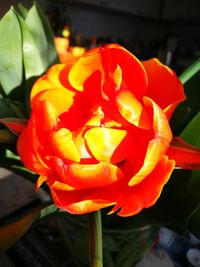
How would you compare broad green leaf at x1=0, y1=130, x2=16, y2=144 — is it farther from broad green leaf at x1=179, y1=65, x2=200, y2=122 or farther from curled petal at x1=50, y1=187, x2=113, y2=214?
broad green leaf at x1=179, y1=65, x2=200, y2=122

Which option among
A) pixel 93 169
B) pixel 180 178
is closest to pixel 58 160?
pixel 93 169

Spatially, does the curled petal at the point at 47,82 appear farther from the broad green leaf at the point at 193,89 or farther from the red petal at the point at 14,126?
the broad green leaf at the point at 193,89

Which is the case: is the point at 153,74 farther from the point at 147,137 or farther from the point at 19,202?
the point at 19,202

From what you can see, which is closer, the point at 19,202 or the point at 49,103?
Answer: the point at 49,103

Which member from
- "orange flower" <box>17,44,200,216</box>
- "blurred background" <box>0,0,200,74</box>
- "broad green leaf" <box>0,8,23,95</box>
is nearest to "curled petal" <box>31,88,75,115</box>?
"orange flower" <box>17,44,200,216</box>

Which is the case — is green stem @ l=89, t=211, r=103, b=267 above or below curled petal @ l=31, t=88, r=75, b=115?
below

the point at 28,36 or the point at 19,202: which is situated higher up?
the point at 28,36

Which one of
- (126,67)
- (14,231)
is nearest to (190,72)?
(126,67)
